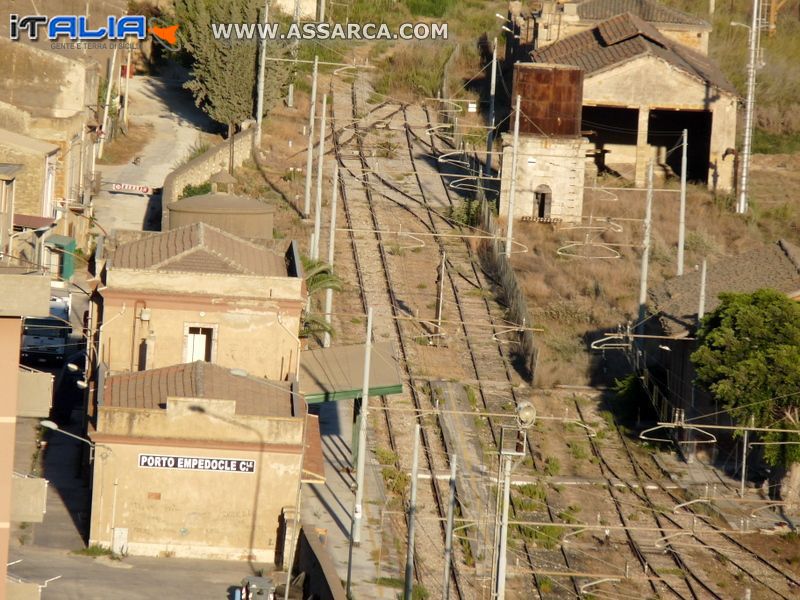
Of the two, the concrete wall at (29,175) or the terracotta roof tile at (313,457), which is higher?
the concrete wall at (29,175)

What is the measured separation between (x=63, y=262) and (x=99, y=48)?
741 inches

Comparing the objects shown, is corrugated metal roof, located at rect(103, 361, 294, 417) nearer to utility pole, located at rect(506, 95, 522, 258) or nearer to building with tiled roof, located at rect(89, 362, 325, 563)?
building with tiled roof, located at rect(89, 362, 325, 563)

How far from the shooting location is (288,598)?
123 ft

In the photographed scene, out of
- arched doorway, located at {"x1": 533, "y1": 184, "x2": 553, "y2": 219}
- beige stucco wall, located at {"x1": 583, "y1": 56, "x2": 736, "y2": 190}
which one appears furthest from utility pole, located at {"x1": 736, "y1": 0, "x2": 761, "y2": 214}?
arched doorway, located at {"x1": 533, "y1": 184, "x2": 553, "y2": 219}

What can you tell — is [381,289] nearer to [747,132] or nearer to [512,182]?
[512,182]

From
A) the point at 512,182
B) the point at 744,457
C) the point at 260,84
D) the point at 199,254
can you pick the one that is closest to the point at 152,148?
the point at 260,84

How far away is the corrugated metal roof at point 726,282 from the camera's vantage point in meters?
50.1

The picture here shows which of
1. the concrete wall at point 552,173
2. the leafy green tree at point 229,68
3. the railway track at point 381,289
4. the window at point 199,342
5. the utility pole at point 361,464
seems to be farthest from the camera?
the leafy green tree at point 229,68

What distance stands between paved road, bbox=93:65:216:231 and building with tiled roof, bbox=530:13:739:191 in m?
14.3

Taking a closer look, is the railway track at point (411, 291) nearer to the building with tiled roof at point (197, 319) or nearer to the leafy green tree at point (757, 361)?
the building with tiled roof at point (197, 319)

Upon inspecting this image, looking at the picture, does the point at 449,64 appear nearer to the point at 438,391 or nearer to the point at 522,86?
the point at 522,86

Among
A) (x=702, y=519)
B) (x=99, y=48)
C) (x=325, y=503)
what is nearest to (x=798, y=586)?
(x=702, y=519)

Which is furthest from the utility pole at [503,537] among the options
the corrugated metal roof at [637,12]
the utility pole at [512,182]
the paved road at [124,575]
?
the corrugated metal roof at [637,12]

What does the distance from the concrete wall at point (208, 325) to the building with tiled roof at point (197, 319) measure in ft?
0.08
